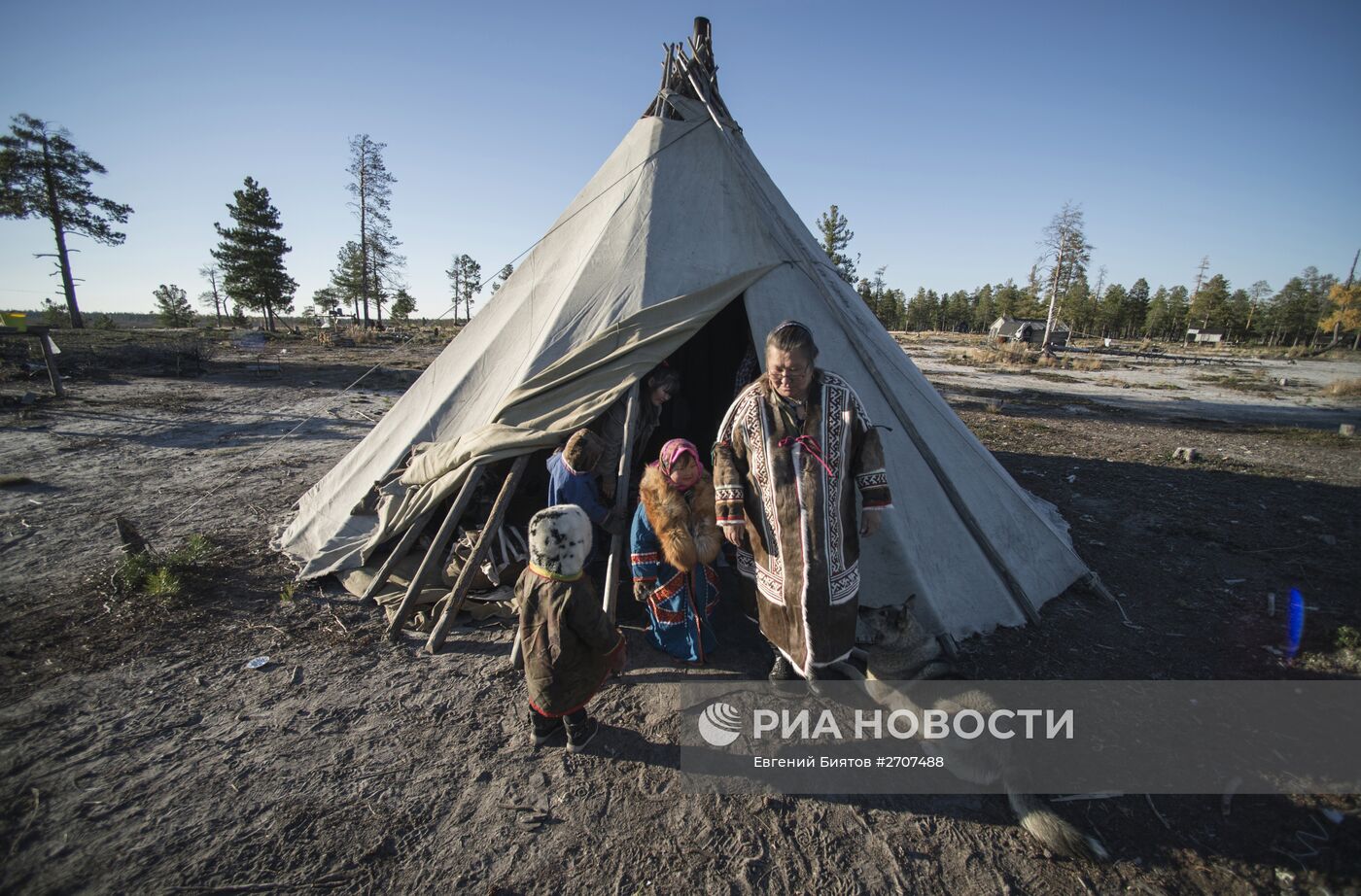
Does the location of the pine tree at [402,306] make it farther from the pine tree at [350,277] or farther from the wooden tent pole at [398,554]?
the wooden tent pole at [398,554]

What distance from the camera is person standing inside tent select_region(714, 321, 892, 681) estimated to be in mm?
2738

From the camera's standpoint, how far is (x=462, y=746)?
9.13 feet

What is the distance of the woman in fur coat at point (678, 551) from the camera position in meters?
3.15

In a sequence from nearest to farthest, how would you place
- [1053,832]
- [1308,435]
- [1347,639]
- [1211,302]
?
1. [1053,832]
2. [1347,639]
3. [1308,435]
4. [1211,302]

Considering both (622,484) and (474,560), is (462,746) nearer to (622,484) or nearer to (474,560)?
(474,560)

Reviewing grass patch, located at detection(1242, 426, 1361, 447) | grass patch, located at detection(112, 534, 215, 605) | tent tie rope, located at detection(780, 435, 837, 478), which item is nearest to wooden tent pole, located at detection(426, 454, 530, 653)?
tent tie rope, located at detection(780, 435, 837, 478)

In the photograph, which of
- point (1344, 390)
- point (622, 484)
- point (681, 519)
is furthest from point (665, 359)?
point (1344, 390)

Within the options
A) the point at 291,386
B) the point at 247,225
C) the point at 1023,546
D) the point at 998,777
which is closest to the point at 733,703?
the point at 998,777

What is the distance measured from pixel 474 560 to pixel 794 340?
2609 mm

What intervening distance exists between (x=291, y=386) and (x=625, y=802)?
54.5 ft

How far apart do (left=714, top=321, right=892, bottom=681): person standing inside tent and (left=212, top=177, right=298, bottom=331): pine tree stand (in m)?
40.1

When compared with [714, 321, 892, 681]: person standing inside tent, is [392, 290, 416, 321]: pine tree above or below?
above

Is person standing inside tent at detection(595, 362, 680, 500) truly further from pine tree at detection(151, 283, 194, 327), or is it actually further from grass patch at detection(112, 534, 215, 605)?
pine tree at detection(151, 283, 194, 327)

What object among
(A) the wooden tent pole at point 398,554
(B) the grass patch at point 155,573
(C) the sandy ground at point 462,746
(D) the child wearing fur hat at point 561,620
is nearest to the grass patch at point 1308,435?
(C) the sandy ground at point 462,746
